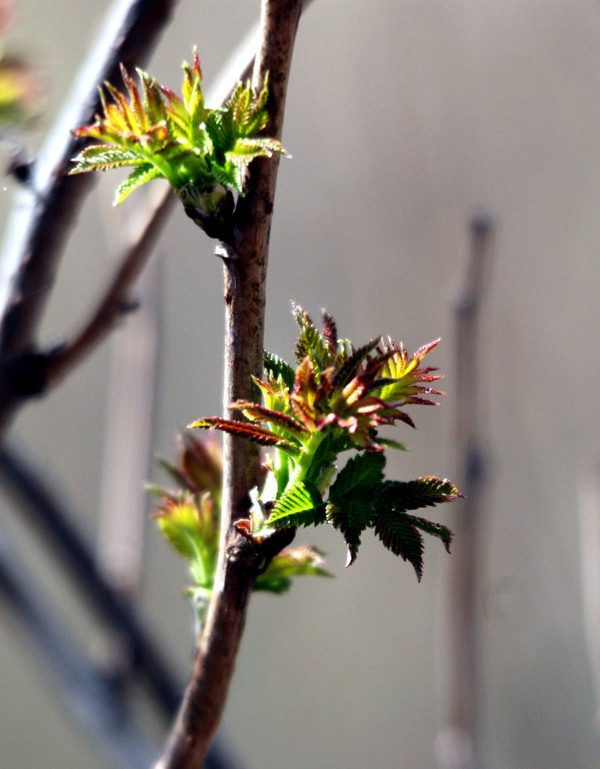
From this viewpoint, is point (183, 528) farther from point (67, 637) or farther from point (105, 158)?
point (67, 637)

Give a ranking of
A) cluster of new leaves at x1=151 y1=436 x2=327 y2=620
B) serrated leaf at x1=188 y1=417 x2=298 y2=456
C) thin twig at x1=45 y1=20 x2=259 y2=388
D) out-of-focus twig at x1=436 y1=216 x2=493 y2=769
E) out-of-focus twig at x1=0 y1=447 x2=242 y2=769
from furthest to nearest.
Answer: out-of-focus twig at x1=0 y1=447 x2=242 y2=769 → out-of-focus twig at x1=436 y1=216 x2=493 y2=769 → thin twig at x1=45 y1=20 x2=259 y2=388 → cluster of new leaves at x1=151 y1=436 x2=327 y2=620 → serrated leaf at x1=188 y1=417 x2=298 y2=456

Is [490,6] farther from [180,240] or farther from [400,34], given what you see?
[180,240]

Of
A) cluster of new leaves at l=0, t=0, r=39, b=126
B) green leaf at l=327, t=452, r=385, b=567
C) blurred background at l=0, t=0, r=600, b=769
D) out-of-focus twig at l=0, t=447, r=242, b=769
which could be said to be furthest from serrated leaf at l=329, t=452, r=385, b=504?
blurred background at l=0, t=0, r=600, b=769

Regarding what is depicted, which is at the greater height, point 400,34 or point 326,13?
point 326,13

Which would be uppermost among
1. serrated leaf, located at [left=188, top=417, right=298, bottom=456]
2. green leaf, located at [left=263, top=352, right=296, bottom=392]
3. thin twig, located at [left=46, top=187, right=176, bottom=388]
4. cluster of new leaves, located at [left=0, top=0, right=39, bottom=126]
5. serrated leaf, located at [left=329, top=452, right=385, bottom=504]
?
cluster of new leaves, located at [left=0, top=0, right=39, bottom=126]

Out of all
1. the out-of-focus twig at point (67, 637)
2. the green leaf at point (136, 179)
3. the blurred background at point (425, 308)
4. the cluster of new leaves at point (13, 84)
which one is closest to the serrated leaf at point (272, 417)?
the green leaf at point (136, 179)

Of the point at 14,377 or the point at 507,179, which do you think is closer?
the point at 14,377

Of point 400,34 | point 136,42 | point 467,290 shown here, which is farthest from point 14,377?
point 400,34

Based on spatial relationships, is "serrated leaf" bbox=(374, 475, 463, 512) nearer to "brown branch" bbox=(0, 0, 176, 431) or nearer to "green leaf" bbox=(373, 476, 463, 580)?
"green leaf" bbox=(373, 476, 463, 580)
